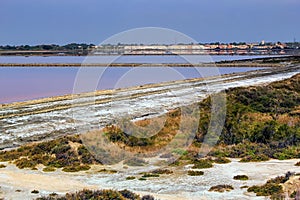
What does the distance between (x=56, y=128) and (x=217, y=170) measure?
42.3ft

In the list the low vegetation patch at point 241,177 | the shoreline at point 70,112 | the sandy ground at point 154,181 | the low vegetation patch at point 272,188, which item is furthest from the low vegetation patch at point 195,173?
the shoreline at point 70,112

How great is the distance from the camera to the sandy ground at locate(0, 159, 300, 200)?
15009 mm

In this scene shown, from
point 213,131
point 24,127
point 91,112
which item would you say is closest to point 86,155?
point 213,131

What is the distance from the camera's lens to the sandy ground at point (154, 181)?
15.0 metres

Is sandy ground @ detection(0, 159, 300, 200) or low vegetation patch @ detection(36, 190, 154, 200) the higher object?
low vegetation patch @ detection(36, 190, 154, 200)

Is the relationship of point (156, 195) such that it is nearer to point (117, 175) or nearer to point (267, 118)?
point (117, 175)

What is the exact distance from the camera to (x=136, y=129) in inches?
1013

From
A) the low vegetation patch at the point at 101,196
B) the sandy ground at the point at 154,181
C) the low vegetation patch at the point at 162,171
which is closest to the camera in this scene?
the low vegetation patch at the point at 101,196

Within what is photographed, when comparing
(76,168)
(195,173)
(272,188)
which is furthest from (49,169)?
(272,188)

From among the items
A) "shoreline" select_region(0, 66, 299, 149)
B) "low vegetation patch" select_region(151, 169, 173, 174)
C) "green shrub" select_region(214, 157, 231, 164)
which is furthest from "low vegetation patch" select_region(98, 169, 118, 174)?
"shoreline" select_region(0, 66, 299, 149)

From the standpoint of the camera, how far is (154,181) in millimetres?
16547

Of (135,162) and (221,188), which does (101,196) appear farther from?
(135,162)

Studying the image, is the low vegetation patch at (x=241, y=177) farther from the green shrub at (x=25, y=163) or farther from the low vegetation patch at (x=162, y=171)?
the green shrub at (x=25, y=163)

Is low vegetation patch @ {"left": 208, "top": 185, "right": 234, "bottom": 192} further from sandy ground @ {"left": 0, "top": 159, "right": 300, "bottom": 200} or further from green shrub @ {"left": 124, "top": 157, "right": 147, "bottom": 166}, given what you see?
green shrub @ {"left": 124, "top": 157, "right": 147, "bottom": 166}
